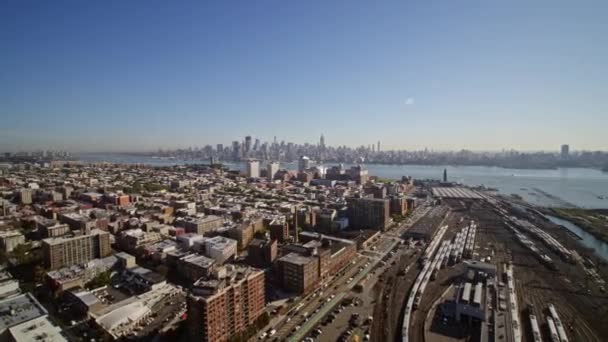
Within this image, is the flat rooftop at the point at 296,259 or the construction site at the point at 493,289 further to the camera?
the flat rooftop at the point at 296,259

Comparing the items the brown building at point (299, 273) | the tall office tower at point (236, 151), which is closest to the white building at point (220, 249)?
the brown building at point (299, 273)

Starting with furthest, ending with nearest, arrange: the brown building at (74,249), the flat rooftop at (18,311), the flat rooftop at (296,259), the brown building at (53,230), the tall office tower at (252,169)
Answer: the tall office tower at (252,169) < the brown building at (53,230) < the brown building at (74,249) < the flat rooftop at (296,259) < the flat rooftop at (18,311)

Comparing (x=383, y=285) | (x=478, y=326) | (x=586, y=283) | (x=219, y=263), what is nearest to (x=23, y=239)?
(x=219, y=263)

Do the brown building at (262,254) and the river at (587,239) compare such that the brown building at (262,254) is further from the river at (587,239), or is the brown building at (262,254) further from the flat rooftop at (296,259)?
the river at (587,239)

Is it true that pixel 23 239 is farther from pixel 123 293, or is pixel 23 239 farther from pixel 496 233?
pixel 496 233

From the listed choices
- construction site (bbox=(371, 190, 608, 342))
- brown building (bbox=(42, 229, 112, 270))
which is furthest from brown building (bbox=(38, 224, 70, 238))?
construction site (bbox=(371, 190, 608, 342))

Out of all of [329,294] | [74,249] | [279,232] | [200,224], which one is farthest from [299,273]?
[74,249]
